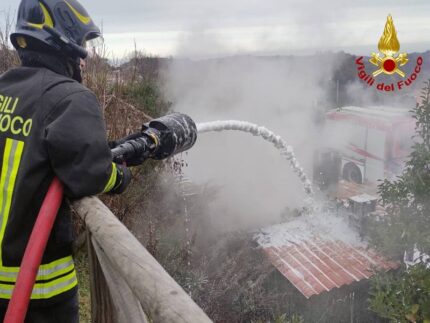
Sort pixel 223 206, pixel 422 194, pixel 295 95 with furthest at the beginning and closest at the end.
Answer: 1. pixel 295 95
2. pixel 223 206
3. pixel 422 194

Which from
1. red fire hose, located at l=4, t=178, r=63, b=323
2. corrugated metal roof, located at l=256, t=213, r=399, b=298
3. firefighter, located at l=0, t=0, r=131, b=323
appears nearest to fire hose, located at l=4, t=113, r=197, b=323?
red fire hose, located at l=4, t=178, r=63, b=323

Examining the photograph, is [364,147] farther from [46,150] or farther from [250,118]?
[46,150]

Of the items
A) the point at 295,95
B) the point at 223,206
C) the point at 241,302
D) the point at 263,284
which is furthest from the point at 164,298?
the point at 295,95

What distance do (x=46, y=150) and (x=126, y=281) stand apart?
0.59 m

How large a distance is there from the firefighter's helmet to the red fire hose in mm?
642

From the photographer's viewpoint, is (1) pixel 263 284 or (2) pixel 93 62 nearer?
(2) pixel 93 62

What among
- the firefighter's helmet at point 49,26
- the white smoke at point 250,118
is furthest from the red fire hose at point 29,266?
the white smoke at point 250,118

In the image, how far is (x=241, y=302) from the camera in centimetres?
707

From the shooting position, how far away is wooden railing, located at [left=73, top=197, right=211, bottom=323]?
2.52 feet

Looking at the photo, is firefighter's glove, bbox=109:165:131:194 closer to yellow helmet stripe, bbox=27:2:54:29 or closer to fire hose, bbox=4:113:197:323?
fire hose, bbox=4:113:197:323

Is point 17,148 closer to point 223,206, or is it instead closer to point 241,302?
point 241,302

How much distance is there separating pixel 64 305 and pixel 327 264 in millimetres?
7353

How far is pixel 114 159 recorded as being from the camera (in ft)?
5.36

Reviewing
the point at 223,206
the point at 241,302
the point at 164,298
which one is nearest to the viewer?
the point at 164,298
